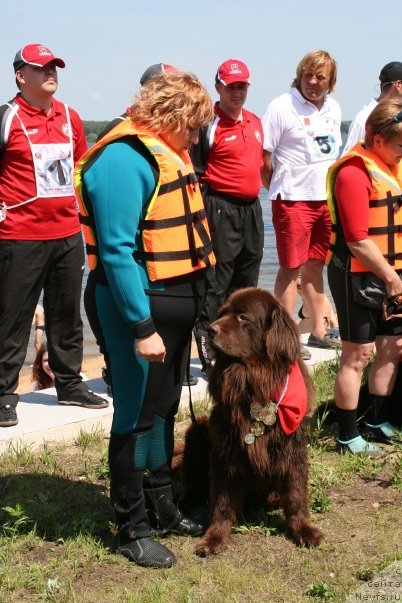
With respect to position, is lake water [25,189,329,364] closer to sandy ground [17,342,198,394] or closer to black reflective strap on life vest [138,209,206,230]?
sandy ground [17,342,198,394]

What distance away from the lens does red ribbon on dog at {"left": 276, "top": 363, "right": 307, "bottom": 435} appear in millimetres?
3986

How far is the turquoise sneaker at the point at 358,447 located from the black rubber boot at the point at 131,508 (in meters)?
1.62

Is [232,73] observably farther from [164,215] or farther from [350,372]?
[164,215]

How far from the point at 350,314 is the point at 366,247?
1.43ft

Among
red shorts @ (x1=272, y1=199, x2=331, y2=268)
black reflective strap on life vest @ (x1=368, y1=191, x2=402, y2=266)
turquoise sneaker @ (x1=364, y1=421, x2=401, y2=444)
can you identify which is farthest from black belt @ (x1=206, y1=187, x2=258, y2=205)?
turquoise sneaker @ (x1=364, y1=421, x2=401, y2=444)

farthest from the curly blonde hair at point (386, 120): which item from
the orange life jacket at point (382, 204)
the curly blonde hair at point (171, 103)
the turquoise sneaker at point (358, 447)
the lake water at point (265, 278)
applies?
the lake water at point (265, 278)

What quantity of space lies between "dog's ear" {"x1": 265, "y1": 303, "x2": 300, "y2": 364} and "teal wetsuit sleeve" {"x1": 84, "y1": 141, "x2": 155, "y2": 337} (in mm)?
659

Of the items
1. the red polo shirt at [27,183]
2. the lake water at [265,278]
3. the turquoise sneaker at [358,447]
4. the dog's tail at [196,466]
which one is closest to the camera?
the dog's tail at [196,466]

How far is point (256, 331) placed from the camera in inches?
154

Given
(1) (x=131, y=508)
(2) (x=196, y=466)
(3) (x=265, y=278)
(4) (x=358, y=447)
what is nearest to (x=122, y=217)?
(1) (x=131, y=508)

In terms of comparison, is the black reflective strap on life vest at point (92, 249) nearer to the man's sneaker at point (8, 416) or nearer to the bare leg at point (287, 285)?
the man's sneaker at point (8, 416)

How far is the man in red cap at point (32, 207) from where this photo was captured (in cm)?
548

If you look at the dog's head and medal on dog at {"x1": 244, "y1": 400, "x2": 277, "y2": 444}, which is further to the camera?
medal on dog at {"x1": 244, "y1": 400, "x2": 277, "y2": 444}

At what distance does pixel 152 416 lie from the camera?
383cm
